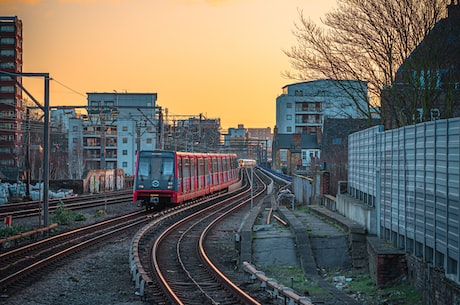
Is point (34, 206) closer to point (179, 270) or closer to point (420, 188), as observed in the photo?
point (179, 270)

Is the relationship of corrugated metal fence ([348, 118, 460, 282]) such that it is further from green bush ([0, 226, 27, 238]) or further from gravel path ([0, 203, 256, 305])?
green bush ([0, 226, 27, 238])

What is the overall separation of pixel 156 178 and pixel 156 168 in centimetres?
45

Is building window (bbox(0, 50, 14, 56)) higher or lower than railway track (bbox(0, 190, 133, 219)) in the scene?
higher

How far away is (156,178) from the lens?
28.6 metres

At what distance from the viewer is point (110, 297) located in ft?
38.2

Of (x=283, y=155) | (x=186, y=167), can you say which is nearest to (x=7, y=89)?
(x=283, y=155)

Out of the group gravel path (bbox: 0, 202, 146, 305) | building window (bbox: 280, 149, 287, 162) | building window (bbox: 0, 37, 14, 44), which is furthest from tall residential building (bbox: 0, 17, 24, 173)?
gravel path (bbox: 0, 202, 146, 305)

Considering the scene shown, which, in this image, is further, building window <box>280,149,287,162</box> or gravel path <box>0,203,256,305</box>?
building window <box>280,149,287,162</box>

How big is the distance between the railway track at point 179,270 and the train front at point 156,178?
5.86 metres

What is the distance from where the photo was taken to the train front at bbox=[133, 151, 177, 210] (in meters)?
28.6

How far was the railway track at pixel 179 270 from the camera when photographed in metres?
11.4

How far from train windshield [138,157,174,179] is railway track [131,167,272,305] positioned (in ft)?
19.9

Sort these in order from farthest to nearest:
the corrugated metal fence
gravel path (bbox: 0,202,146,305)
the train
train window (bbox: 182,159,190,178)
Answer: train window (bbox: 182,159,190,178) → the train → gravel path (bbox: 0,202,146,305) → the corrugated metal fence

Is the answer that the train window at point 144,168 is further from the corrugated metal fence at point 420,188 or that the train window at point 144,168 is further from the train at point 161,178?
the corrugated metal fence at point 420,188
